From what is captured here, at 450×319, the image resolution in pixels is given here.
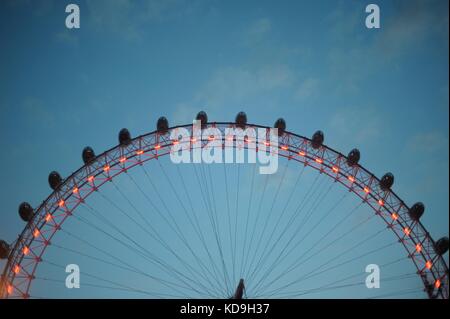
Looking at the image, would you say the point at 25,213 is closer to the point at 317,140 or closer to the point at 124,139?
the point at 124,139

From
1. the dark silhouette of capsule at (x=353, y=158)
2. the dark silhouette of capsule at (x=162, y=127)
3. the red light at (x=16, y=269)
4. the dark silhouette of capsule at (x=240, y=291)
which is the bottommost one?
the dark silhouette of capsule at (x=240, y=291)

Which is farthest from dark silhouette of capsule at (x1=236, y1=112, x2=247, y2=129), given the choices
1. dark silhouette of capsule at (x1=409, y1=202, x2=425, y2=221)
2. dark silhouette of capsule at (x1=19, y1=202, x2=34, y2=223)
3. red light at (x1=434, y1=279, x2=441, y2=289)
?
red light at (x1=434, y1=279, x2=441, y2=289)

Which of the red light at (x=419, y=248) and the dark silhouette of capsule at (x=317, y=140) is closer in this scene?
the red light at (x=419, y=248)

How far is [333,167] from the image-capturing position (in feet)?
66.3

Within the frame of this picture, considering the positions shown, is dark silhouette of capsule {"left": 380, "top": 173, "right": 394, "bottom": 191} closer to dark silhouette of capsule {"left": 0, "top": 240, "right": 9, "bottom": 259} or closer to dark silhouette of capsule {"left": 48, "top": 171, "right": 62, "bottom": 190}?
dark silhouette of capsule {"left": 48, "top": 171, "right": 62, "bottom": 190}

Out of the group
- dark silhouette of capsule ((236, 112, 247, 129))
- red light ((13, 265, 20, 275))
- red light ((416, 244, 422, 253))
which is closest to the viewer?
red light ((13, 265, 20, 275))

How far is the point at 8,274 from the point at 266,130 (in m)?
16.6

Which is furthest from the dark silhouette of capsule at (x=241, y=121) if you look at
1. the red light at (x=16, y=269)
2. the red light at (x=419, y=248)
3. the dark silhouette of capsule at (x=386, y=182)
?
the red light at (x=16, y=269)

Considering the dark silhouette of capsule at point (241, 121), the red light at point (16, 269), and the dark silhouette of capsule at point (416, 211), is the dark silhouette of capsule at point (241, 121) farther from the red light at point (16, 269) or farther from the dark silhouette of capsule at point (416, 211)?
the red light at point (16, 269)

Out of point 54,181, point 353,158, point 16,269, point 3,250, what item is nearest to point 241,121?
point 353,158
